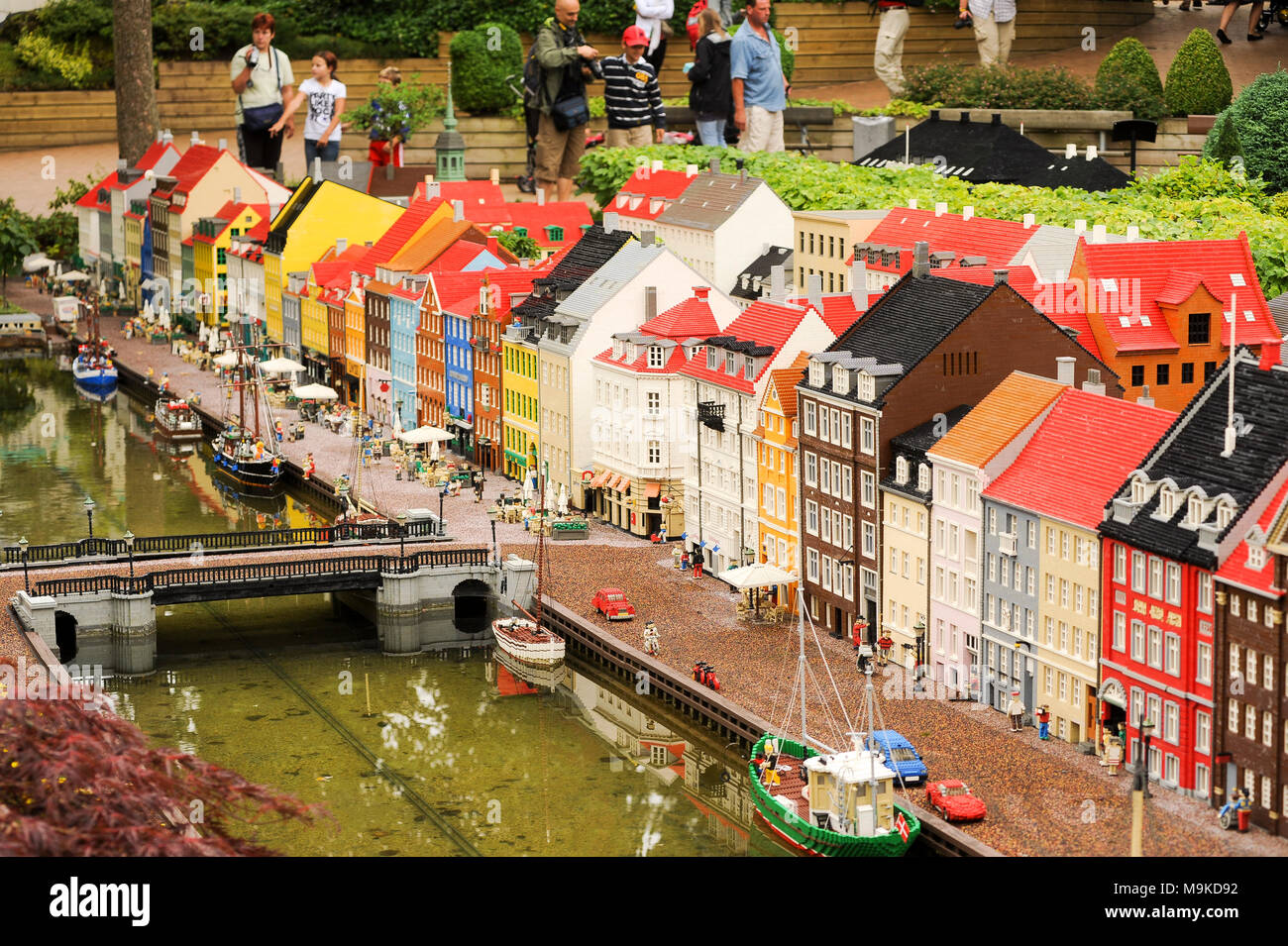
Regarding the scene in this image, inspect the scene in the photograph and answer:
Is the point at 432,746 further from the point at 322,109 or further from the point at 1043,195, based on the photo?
the point at 322,109

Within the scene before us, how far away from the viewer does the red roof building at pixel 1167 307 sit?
99.2 meters

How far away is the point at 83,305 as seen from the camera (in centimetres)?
17712

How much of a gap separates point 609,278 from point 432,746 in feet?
122

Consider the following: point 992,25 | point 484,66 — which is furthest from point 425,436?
point 484,66

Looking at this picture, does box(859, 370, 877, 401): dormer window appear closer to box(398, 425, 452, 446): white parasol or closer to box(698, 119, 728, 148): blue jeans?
box(398, 425, 452, 446): white parasol

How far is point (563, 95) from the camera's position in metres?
132

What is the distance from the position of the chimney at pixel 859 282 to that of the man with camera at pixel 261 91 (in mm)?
54252

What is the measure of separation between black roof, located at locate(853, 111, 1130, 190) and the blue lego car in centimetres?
5865

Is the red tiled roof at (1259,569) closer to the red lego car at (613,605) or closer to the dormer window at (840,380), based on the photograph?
the dormer window at (840,380)

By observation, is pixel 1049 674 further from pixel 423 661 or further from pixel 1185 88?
pixel 1185 88

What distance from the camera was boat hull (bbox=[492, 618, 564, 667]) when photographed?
91.9m

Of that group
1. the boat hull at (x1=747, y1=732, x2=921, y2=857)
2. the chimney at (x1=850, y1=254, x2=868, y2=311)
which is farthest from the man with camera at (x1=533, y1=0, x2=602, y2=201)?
the boat hull at (x1=747, y1=732, x2=921, y2=857)
